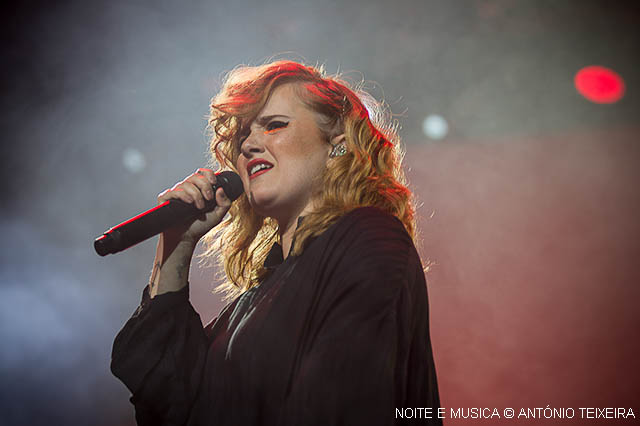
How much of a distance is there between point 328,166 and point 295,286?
398mm

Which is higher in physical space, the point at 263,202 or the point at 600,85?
the point at 600,85

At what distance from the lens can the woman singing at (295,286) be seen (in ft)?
2.46

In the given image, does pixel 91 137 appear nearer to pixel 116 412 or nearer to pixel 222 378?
pixel 116 412

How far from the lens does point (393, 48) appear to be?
236 centimetres

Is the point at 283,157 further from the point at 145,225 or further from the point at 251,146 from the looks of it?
the point at 145,225

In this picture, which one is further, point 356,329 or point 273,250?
point 273,250

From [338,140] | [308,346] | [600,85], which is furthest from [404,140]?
[308,346]

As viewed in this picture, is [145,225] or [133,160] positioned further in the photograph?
[133,160]

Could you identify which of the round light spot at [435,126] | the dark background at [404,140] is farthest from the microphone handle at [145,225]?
the round light spot at [435,126]

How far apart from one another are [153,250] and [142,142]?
554mm

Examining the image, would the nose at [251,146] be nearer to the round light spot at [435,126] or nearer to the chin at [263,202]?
the chin at [263,202]

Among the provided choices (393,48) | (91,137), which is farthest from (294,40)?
(91,137)

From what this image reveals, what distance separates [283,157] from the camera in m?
1.17

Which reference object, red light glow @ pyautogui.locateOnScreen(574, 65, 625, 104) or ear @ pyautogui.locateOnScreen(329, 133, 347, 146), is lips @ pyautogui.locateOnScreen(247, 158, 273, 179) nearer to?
ear @ pyautogui.locateOnScreen(329, 133, 347, 146)
